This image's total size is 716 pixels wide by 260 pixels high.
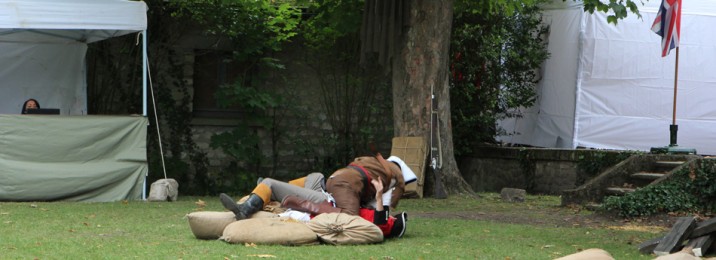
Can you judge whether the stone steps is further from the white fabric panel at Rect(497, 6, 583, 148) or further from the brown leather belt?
the brown leather belt

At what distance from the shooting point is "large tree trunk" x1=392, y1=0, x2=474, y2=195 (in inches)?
663

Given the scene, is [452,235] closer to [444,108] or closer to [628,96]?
[444,108]

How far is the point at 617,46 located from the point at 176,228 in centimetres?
1094

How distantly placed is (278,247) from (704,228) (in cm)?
372

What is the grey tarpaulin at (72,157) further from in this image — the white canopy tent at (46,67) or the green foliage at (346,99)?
the green foliage at (346,99)

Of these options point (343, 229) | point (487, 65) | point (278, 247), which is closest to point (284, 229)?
point (278, 247)

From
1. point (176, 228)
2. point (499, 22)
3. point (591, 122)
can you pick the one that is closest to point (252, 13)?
point (499, 22)

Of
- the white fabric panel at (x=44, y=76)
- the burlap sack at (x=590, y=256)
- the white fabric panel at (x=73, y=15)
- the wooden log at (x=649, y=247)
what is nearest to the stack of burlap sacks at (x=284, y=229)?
the wooden log at (x=649, y=247)

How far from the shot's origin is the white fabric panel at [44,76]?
55.5 feet

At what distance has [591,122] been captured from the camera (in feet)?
65.2

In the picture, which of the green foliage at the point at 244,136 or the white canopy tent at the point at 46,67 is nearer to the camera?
the white canopy tent at the point at 46,67

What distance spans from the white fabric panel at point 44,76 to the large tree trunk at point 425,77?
4882mm

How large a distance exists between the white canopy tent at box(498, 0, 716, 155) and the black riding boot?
10818 mm

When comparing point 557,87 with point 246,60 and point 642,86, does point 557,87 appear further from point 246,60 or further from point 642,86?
point 246,60
